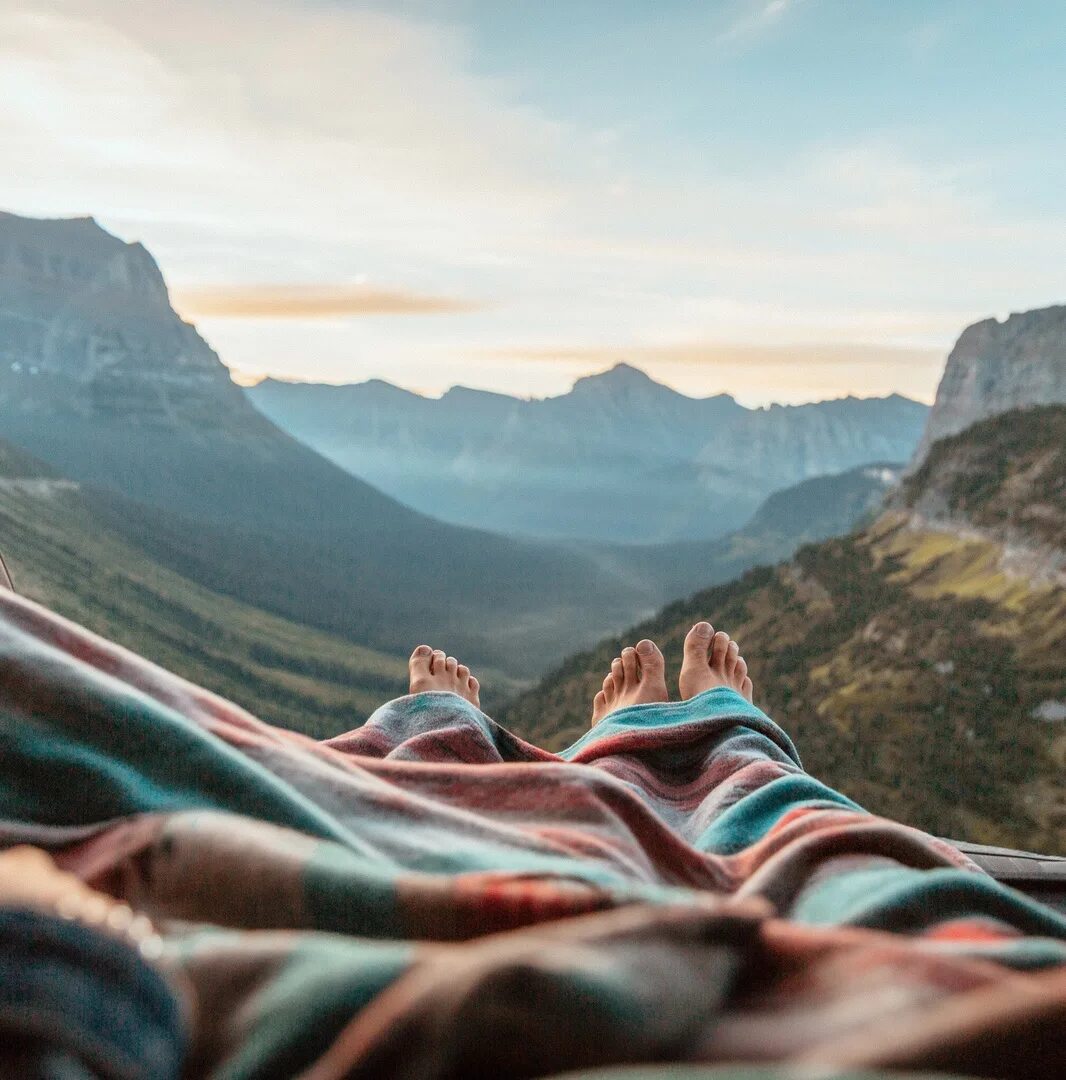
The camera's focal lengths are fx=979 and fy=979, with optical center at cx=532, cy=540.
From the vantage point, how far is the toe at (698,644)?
441cm

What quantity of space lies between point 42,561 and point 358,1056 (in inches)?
3147

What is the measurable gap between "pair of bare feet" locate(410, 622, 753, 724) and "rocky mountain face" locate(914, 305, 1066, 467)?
357 ft

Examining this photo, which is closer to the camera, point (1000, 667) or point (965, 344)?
point (1000, 667)

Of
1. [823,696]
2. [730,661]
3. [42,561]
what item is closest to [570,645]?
[42,561]

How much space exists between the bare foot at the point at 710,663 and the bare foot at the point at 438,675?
36.6 inches

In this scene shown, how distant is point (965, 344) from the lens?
124 meters

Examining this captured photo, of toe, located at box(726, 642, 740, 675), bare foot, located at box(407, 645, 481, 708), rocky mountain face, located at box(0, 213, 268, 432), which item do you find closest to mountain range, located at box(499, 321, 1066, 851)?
toe, located at box(726, 642, 740, 675)

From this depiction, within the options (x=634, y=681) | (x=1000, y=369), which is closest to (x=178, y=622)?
(x=634, y=681)

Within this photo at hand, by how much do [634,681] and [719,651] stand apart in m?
0.42

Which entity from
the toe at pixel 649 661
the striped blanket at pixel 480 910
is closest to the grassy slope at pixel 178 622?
the toe at pixel 649 661

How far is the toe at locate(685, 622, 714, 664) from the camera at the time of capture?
4.41 m

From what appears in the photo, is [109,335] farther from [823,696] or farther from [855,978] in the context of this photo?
[855,978]

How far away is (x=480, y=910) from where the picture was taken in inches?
40.8

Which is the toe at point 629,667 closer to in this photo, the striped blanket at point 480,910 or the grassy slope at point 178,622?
the striped blanket at point 480,910
